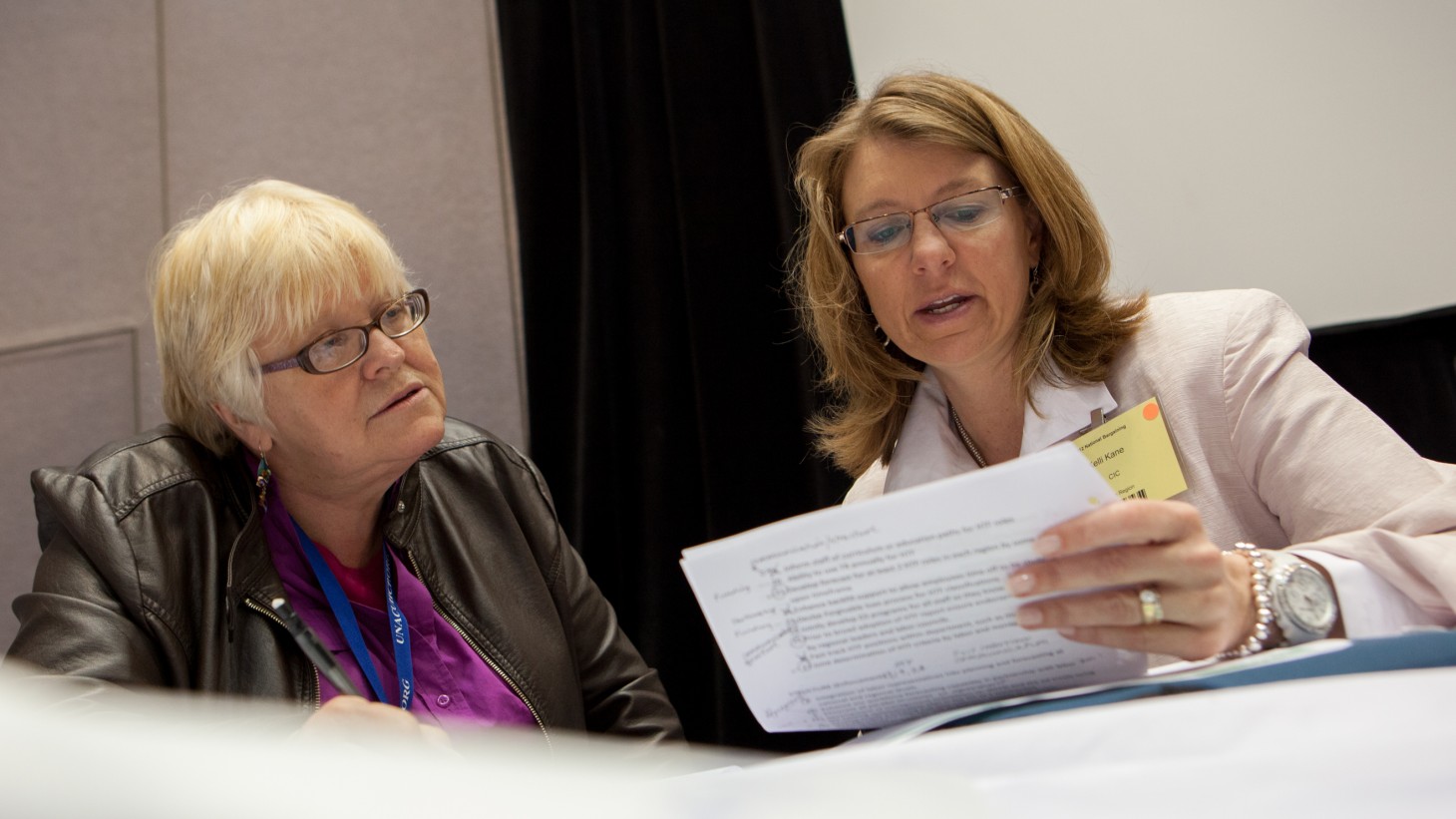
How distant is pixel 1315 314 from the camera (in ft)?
6.30

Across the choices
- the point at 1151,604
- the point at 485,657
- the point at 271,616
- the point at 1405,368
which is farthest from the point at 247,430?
the point at 1405,368

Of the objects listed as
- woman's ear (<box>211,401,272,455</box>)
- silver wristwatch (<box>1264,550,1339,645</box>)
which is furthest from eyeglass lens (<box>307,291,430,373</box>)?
silver wristwatch (<box>1264,550,1339,645</box>)

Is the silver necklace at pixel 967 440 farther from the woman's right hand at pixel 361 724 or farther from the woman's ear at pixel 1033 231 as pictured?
the woman's right hand at pixel 361 724

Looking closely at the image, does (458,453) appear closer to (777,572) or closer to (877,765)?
(777,572)

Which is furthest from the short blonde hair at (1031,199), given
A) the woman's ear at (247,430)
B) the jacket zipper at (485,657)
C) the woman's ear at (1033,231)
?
the woman's ear at (247,430)

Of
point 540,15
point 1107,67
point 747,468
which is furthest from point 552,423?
point 1107,67

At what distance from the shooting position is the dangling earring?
1572mm

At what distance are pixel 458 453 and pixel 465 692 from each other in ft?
1.48

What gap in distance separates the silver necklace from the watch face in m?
0.68

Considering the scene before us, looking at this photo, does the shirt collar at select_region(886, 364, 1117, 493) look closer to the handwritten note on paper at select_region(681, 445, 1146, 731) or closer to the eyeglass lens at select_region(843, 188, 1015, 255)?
the eyeglass lens at select_region(843, 188, 1015, 255)

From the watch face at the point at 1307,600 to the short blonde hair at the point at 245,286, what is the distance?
4.21 feet

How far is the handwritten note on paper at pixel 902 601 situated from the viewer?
0.74m

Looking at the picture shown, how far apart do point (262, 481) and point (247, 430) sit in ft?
0.26

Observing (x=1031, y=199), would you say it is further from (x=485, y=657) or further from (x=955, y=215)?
(x=485, y=657)
